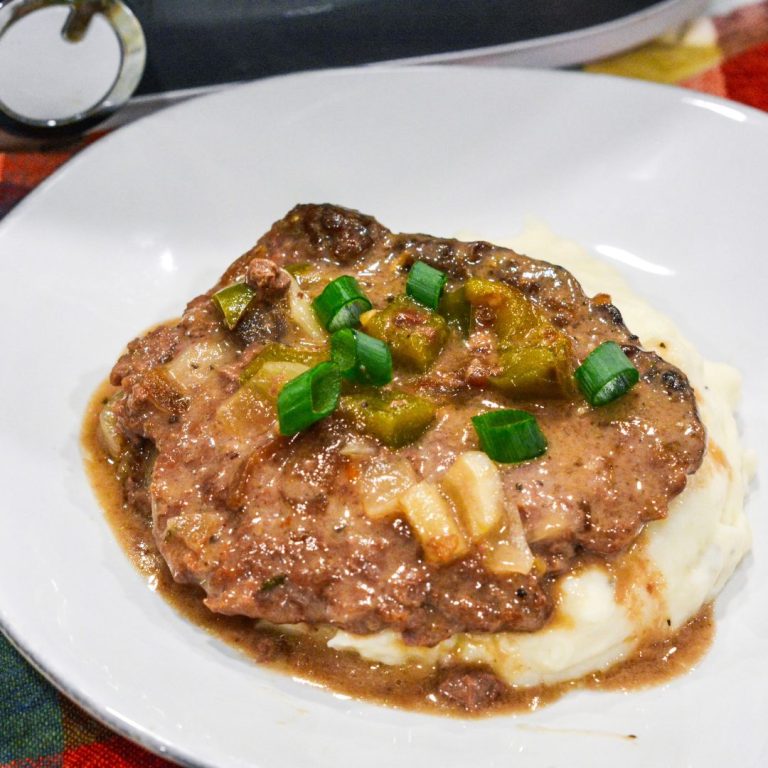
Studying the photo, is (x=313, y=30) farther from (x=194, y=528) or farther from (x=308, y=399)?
(x=194, y=528)

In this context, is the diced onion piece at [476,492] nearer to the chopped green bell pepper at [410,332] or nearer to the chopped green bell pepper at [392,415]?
the chopped green bell pepper at [392,415]

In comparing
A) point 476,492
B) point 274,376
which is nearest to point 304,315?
point 274,376

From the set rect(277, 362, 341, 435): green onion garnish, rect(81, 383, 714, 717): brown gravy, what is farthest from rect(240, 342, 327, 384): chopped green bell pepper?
rect(81, 383, 714, 717): brown gravy

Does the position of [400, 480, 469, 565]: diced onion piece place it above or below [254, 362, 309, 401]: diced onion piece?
below

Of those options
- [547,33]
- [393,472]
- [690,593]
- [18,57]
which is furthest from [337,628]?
[547,33]

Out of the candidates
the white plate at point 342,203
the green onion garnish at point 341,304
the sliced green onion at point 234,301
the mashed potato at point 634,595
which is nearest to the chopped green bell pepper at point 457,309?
the green onion garnish at point 341,304

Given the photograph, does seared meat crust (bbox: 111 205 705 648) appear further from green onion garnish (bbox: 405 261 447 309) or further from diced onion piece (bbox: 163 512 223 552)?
green onion garnish (bbox: 405 261 447 309)

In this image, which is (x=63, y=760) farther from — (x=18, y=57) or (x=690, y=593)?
(x=18, y=57)
